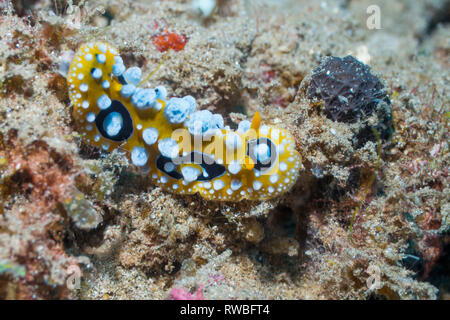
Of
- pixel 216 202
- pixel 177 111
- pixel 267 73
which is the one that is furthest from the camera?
pixel 267 73

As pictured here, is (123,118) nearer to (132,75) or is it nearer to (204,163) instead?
(132,75)

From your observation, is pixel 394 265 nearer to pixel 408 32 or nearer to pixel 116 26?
pixel 116 26

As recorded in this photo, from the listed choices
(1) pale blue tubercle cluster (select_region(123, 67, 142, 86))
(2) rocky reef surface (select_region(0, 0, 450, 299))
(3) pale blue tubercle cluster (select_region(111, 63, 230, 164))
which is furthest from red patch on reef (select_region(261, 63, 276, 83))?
(1) pale blue tubercle cluster (select_region(123, 67, 142, 86))

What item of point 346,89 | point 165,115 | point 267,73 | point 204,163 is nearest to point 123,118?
point 165,115

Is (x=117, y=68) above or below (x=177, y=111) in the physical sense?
above

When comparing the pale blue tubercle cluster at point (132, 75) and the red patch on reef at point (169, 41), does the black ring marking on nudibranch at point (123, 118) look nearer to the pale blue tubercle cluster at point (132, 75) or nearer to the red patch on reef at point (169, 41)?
the pale blue tubercle cluster at point (132, 75)

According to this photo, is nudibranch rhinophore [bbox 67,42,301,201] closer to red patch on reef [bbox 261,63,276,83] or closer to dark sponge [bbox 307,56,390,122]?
dark sponge [bbox 307,56,390,122]
